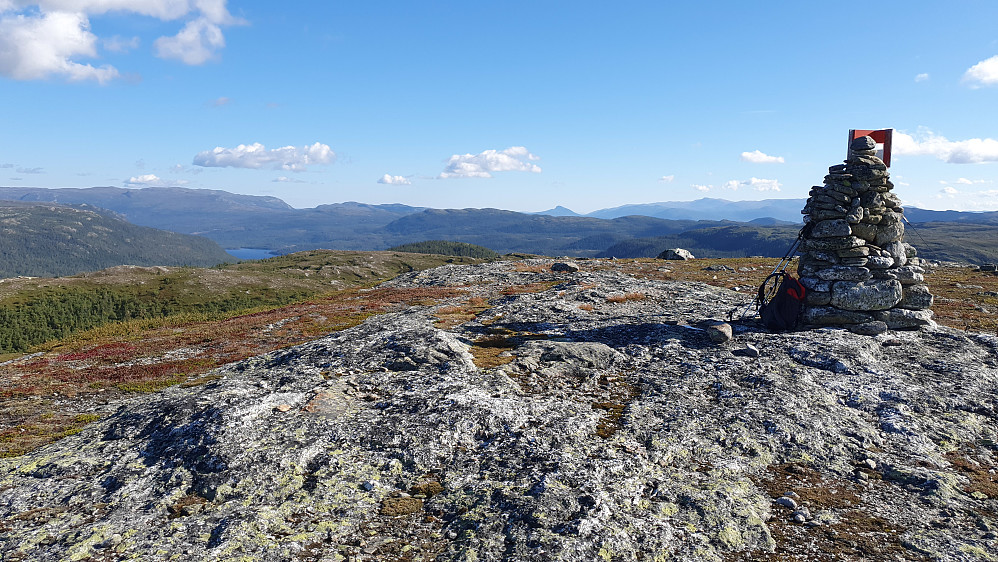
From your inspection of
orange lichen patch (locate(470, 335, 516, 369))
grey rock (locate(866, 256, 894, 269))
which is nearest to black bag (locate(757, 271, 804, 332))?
grey rock (locate(866, 256, 894, 269))

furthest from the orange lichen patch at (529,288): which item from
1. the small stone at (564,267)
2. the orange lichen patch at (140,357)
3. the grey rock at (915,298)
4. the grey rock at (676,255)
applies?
the grey rock at (676,255)

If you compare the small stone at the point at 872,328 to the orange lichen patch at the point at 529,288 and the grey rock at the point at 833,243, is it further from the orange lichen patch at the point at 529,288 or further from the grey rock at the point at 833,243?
the orange lichen patch at the point at 529,288

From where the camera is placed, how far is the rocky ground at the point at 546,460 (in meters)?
10.6

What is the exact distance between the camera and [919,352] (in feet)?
72.7

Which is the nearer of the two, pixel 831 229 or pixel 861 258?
pixel 861 258

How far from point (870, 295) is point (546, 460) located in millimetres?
22370

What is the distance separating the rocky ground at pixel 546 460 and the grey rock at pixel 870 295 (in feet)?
7.03

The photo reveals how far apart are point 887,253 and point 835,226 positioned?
137 inches

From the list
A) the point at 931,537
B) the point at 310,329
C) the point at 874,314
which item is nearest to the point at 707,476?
the point at 931,537

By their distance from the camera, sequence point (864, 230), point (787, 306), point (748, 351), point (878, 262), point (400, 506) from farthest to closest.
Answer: point (787, 306), point (864, 230), point (878, 262), point (748, 351), point (400, 506)

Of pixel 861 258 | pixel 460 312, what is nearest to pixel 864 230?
pixel 861 258

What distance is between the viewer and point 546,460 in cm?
1393

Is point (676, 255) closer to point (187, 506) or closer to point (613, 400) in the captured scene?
point (613, 400)

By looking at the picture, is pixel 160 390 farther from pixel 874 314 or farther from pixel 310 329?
pixel 874 314
